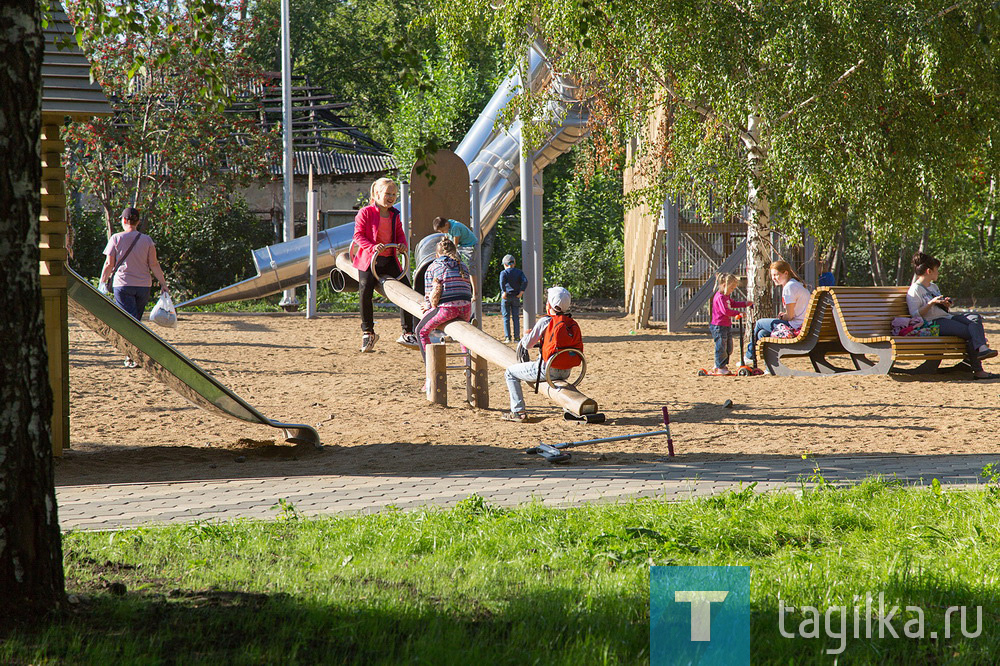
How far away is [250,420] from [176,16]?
20.3 m

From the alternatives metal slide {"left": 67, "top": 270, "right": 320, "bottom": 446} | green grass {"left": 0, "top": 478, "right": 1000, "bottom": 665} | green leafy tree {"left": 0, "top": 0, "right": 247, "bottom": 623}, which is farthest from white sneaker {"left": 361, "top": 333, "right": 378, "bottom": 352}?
green leafy tree {"left": 0, "top": 0, "right": 247, "bottom": 623}

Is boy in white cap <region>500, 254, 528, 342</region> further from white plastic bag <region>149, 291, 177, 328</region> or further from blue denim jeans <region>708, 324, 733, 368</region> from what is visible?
white plastic bag <region>149, 291, 177, 328</region>

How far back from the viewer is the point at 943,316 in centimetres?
1083

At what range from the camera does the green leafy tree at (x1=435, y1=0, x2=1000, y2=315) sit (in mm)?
10391

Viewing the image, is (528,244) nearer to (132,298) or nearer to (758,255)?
(758,255)

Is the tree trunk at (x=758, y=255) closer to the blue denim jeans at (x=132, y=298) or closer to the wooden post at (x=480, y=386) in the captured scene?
the wooden post at (x=480, y=386)

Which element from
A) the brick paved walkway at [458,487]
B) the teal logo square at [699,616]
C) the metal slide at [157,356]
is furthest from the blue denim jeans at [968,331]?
the teal logo square at [699,616]

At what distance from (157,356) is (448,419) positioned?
2770 millimetres

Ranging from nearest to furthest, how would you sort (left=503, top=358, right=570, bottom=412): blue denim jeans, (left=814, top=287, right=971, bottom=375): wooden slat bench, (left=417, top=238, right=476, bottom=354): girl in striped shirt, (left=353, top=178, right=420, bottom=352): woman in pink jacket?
(left=503, top=358, right=570, bottom=412): blue denim jeans, (left=417, top=238, right=476, bottom=354): girl in striped shirt, (left=814, top=287, right=971, bottom=375): wooden slat bench, (left=353, top=178, right=420, bottom=352): woman in pink jacket

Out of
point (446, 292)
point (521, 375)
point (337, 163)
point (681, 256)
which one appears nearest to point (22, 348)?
point (521, 375)

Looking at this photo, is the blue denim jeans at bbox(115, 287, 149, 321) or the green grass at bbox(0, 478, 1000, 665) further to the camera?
the blue denim jeans at bbox(115, 287, 149, 321)

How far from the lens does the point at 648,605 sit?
3.49 meters

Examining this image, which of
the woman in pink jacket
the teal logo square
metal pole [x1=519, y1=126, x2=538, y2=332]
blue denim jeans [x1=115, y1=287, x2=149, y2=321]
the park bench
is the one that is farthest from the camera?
metal pole [x1=519, y1=126, x2=538, y2=332]

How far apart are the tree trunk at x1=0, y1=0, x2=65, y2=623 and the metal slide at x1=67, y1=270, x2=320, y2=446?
4.00 meters
